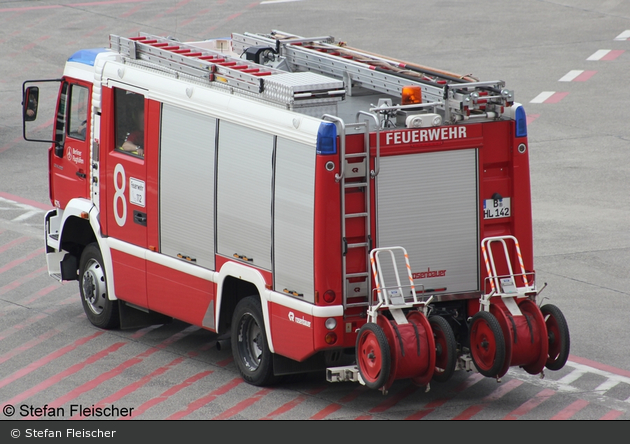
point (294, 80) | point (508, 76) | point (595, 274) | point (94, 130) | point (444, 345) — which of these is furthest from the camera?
point (508, 76)

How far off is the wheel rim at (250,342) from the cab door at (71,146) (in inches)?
117

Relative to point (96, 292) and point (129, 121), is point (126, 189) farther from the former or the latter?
point (96, 292)

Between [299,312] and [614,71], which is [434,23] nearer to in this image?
[614,71]

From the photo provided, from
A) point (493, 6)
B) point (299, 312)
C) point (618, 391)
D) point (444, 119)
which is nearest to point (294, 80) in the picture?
point (444, 119)

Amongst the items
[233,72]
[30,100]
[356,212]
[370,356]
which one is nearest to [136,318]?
[30,100]

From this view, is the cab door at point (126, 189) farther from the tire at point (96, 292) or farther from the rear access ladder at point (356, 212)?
the rear access ladder at point (356, 212)

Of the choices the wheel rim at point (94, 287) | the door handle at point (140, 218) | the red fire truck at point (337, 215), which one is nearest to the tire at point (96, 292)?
the wheel rim at point (94, 287)

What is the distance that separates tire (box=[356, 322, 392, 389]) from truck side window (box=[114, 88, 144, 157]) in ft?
12.0

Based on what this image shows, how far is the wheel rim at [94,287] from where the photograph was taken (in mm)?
13641

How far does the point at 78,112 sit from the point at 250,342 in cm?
379

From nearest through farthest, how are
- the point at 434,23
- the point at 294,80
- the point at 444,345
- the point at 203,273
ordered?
1. the point at 444,345
2. the point at 294,80
3. the point at 203,273
4. the point at 434,23

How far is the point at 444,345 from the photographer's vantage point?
10.3 m

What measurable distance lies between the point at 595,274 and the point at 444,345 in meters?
5.84

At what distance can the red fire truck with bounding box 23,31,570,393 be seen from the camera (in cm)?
1038
